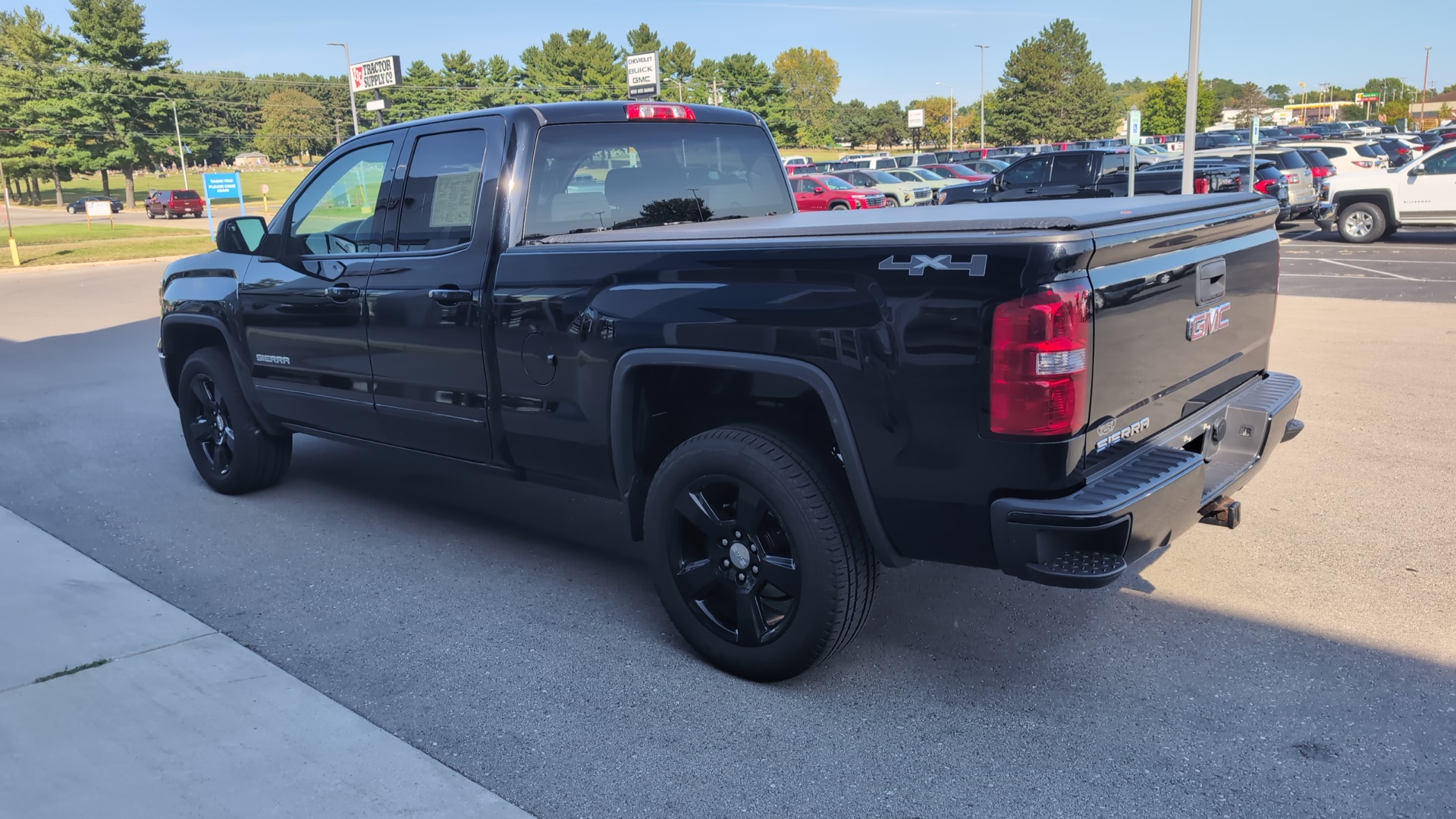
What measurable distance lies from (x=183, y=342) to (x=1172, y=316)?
541 centimetres

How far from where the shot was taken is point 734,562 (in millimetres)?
3514

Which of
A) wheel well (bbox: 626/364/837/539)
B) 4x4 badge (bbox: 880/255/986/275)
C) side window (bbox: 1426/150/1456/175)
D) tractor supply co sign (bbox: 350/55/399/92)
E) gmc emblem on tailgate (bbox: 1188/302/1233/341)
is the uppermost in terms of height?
tractor supply co sign (bbox: 350/55/399/92)

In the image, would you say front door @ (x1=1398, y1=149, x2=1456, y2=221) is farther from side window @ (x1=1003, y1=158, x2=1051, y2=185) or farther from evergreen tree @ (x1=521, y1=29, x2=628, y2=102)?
evergreen tree @ (x1=521, y1=29, x2=628, y2=102)

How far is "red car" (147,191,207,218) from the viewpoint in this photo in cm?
5538

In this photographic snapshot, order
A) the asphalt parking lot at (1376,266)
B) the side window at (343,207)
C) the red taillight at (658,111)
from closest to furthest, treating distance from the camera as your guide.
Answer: the red taillight at (658,111) → the side window at (343,207) → the asphalt parking lot at (1376,266)

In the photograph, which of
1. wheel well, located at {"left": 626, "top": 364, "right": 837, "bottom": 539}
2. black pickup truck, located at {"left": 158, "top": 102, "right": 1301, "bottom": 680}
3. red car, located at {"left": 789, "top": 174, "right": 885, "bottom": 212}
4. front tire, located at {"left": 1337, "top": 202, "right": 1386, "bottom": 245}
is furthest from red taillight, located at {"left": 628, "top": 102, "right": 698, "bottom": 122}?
red car, located at {"left": 789, "top": 174, "right": 885, "bottom": 212}

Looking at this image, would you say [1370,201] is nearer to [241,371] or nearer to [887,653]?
[887,653]

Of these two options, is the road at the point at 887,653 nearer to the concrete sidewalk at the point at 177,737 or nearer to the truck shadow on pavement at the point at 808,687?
the truck shadow on pavement at the point at 808,687

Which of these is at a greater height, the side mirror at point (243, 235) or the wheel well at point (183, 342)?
the side mirror at point (243, 235)

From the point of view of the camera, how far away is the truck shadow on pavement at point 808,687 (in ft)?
9.50

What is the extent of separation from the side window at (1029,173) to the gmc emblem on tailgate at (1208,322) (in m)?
19.6

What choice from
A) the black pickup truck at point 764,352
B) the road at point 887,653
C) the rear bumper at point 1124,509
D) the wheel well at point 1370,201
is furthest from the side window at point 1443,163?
the rear bumper at point 1124,509

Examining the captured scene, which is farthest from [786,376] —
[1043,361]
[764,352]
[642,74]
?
[642,74]

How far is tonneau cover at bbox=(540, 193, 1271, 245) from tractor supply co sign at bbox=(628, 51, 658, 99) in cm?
2475
